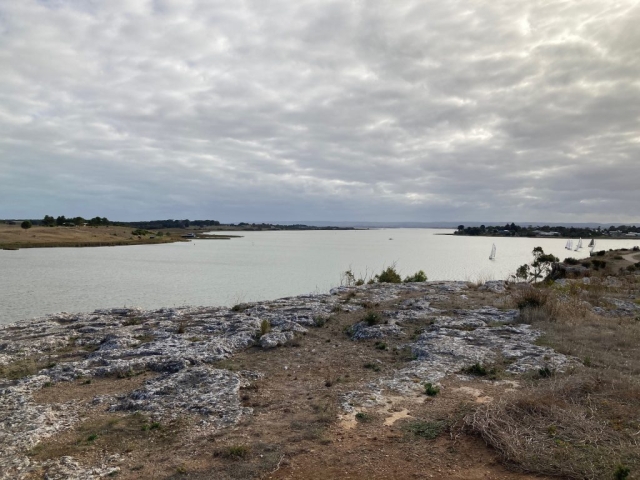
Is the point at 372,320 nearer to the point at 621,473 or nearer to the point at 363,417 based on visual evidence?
the point at 363,417

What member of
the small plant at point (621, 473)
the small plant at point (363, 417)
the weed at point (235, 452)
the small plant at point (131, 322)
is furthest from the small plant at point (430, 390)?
the small plant at point (131, 322)

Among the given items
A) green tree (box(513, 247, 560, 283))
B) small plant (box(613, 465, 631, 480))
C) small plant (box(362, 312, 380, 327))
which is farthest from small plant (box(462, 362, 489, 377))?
green tree (box(513, 247, 560, 283))

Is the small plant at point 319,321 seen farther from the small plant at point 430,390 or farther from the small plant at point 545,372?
the small plant at point 545,372

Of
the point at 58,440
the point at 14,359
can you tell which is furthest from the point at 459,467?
the point at 14,359

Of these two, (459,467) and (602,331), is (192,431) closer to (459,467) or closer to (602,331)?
(459,467)

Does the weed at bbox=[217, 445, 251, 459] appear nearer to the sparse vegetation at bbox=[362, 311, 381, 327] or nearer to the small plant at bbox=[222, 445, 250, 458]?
the small plant at bbox=[222, 445, 250, 458]

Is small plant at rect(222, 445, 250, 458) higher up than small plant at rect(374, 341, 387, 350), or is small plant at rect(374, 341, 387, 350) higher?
small plant at rect(222, 445, 250, 458)

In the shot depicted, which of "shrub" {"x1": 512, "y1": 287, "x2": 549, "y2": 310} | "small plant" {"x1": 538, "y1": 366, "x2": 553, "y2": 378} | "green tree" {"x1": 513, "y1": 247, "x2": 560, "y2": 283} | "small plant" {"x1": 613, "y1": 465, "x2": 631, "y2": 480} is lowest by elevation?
"green tree" {"x1": 513, "y1": 247, "x2": 560, "y2": 283}

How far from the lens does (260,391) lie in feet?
34.2

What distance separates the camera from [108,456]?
734 centimetres

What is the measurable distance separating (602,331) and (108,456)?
14901mm

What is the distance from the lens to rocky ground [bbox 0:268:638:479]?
7.09m

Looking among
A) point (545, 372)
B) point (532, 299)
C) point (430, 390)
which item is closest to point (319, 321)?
point (430, 390)

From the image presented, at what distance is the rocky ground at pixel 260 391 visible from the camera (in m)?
7.09
